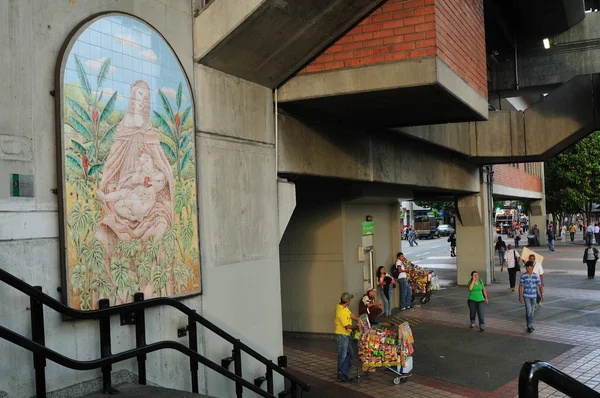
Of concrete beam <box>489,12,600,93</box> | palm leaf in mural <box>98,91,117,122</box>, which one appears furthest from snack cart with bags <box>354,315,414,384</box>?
concrete beam <box>489,12,600,93</box>

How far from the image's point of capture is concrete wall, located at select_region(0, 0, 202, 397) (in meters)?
4.32

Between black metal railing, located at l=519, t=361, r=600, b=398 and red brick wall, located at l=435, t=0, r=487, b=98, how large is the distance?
441cm

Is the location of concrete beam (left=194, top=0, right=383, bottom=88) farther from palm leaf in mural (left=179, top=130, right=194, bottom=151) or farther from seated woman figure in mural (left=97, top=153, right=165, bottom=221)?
seated woman figure in mural (left=97, top=153, right=165, bottom=221)

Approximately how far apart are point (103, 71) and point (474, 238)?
62.3ft

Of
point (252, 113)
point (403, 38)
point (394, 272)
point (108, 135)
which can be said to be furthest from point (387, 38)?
point (394, 272)

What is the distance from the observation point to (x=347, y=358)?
9.52 meters

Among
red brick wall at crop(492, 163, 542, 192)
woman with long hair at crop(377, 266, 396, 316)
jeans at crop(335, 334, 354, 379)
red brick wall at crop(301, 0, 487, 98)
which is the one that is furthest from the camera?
red brick wall at crop(492, 163, 542, 192)

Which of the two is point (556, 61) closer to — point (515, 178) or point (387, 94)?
point (387, 94)

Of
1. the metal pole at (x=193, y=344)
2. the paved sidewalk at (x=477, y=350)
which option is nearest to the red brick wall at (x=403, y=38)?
the metal pole at (x=193, y=344)

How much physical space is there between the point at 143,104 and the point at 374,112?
399cm

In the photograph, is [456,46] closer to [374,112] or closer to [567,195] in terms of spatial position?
[374,112]

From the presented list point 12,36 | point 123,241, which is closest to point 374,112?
point 123,241

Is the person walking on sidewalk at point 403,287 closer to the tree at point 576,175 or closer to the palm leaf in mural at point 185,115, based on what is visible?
the palm leaf in mural at point 185,115

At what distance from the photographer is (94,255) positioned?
4996 mm
